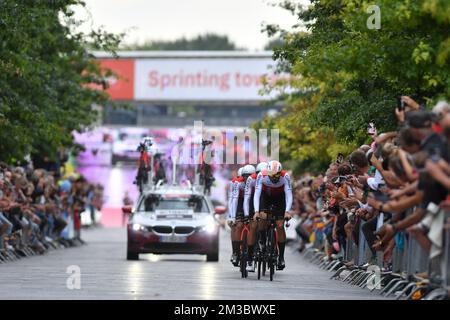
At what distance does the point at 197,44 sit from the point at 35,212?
109132 millimetres

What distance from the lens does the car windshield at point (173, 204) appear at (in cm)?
3431

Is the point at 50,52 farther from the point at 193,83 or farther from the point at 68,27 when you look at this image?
the point at 193,83

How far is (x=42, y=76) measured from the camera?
3775cm

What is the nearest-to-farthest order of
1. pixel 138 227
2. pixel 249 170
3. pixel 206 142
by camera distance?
pixel 249 170, pixel 138 227, pixel 206 142

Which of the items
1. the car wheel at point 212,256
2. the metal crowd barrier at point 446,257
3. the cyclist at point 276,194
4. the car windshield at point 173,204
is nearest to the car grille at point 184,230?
the car wheel at point 212,256

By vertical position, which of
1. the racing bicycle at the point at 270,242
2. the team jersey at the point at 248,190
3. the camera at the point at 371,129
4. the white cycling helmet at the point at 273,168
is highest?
the camera at the point at 371,129

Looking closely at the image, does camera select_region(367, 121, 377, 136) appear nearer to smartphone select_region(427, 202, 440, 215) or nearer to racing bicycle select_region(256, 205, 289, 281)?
racing bicycle select_region(256, 205, 289, 281)

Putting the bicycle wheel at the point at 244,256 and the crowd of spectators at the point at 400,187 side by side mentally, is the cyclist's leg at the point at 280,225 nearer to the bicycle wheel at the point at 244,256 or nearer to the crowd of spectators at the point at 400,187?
the bicycle wheel at the point at 244,256

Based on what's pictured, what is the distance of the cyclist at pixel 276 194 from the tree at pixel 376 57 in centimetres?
138

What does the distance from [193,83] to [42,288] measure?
184 ft

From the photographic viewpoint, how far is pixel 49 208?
38344mm

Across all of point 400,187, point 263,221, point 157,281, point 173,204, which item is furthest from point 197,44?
point 400,187

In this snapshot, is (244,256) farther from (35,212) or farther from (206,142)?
(35,212)
